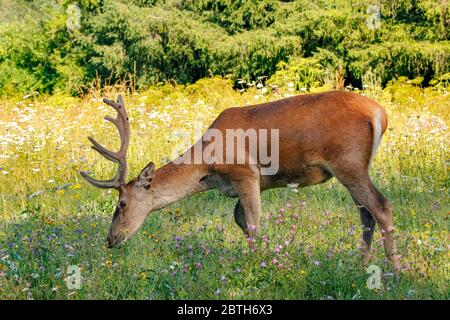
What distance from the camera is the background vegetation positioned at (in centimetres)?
532

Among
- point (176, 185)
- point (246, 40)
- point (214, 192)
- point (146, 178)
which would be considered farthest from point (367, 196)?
point (246, 40)

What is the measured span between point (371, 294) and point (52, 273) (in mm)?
2162

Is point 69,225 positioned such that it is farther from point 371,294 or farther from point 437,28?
point 437,28

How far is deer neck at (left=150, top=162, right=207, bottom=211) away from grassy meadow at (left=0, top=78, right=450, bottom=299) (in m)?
0.33

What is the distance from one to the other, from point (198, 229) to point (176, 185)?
749mm

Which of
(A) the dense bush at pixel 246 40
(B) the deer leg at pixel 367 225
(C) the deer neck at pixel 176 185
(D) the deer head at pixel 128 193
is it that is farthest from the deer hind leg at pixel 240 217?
(A) the dense bush at pixel 246 40

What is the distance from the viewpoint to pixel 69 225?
6.98 meters

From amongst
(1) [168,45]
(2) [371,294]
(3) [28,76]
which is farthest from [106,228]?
(3) [28,76]

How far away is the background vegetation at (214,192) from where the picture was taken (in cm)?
532

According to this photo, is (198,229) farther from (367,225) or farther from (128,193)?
(367,225)

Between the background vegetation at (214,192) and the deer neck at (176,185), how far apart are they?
337mm

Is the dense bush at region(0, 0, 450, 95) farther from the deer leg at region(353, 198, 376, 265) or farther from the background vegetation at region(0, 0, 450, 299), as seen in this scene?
the deer leg at region(353, 198, 376, 265)

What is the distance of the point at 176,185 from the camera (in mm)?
6840

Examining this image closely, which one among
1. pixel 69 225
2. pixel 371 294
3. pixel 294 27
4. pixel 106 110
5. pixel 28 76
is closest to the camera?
pixel 371 294
